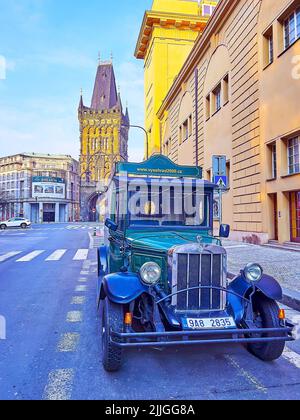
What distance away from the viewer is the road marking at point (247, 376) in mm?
3027

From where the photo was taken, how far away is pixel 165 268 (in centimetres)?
388

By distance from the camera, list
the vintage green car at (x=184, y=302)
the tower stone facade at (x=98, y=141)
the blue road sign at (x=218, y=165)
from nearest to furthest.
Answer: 1. the vintage green car at (x=184, y=302)
2. the blue road sign at (x=218, y=165)
3. the tower stone facade at (x=98, y=141)

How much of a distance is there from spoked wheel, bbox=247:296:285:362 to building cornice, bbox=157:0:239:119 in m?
17.0

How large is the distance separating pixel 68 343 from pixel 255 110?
13276 millimetres

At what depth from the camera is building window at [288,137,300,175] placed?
1211 cm

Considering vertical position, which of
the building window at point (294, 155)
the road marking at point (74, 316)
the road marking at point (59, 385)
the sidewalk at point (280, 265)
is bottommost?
the road marking at point (74, 316)

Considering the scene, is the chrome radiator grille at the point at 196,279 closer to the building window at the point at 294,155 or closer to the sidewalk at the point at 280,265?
the sidewalk at the point at 280,265

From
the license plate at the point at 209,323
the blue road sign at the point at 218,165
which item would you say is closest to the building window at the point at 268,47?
the blue road sign at the point at 218,165

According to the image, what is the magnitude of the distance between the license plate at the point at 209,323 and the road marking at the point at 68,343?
158cm

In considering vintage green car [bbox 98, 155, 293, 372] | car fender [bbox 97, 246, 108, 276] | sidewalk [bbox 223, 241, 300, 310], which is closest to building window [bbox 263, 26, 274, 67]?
sidewalk [bbox 223, 241, 300, 310]

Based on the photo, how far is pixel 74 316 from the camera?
17.5 ft

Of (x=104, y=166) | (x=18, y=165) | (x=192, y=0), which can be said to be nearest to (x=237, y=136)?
(x=192, y=0)

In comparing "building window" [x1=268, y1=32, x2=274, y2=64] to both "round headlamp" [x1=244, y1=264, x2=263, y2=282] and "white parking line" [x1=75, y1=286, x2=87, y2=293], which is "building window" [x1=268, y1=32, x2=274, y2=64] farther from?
"round headlamp" [x1=244, y1=264, x2=263, y2=282]

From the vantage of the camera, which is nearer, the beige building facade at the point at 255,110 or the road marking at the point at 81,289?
the road marking at the point at 81,289
